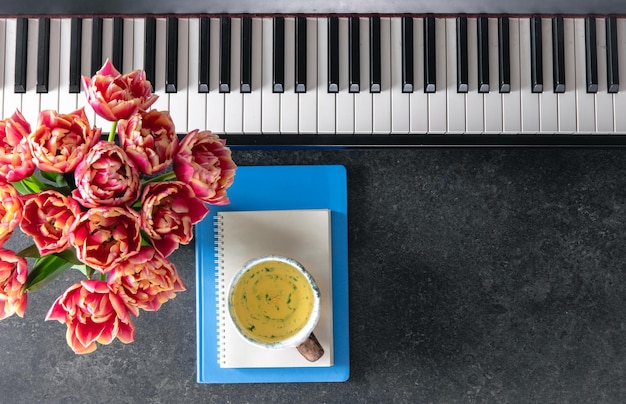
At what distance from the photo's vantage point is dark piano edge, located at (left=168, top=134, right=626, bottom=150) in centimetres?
104

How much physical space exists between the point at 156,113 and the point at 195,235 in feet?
1.44

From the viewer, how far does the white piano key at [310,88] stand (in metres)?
1.02

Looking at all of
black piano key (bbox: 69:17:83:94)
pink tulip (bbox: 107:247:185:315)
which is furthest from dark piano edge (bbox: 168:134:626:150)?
pink tulip (bbox: 107:247:185:315)

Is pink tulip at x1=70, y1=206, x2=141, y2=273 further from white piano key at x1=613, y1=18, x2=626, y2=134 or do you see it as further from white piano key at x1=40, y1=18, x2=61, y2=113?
white piano key at x1=613, y1=18, x2=626, y2=134

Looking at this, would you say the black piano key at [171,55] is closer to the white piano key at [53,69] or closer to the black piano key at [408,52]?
the white piano key at [53,69]

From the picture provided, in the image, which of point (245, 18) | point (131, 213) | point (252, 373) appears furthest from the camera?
point (252, 373)

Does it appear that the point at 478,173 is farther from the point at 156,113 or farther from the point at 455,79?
the point at 156,113

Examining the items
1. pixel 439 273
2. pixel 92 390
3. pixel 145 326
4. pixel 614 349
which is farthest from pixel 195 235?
pixel 614 349

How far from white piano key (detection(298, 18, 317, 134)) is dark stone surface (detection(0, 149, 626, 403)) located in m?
0.13

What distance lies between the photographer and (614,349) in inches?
45.2

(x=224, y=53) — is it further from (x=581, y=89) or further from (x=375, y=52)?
(x=581, y=89)

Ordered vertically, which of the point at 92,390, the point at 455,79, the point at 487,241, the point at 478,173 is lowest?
the point at 92,390

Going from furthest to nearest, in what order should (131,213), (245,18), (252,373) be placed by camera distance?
(252,373) < (245,18) < (131,213)

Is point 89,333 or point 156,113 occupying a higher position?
point 156,113
